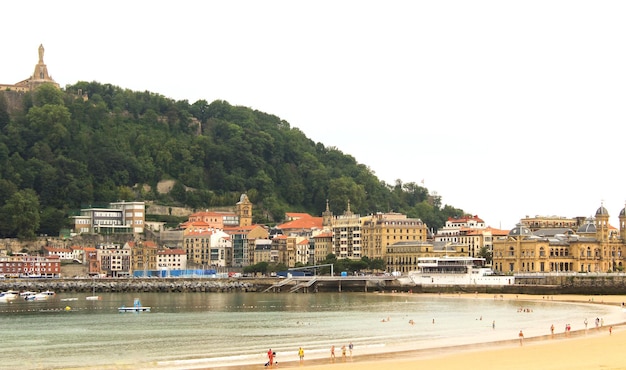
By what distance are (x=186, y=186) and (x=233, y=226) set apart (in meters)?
12.1

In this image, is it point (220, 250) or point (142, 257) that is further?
point (220, 250)

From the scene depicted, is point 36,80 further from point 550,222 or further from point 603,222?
point 603,222

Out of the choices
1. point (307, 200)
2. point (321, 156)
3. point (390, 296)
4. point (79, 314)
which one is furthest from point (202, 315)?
point (321, 156)

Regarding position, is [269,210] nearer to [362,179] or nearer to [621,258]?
[362,179]

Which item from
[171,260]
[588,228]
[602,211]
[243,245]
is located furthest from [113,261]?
[602,211]

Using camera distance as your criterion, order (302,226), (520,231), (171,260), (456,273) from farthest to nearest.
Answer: (302,226)
(171,260)
(520,231)
(456,273)

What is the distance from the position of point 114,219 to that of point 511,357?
103 meters

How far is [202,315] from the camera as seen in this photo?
246 feet

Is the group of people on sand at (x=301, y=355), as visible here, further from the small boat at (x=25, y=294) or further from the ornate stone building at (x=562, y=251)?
the ornate stone building at (x=562, y=251)

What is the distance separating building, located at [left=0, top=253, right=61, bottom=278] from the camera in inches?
4887

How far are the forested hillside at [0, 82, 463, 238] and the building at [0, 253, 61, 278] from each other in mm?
9894

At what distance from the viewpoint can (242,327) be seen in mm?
64125

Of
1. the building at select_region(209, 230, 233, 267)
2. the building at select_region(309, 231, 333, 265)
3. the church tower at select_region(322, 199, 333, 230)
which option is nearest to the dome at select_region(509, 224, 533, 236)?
the building at select_region(309, 231, 333, 265)

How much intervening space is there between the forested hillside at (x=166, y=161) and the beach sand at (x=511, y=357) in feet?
317
